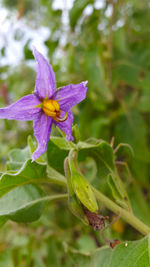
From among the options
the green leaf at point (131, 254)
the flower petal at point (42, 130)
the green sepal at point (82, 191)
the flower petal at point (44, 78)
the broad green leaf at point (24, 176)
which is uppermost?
the flower petal at point (44, 78)

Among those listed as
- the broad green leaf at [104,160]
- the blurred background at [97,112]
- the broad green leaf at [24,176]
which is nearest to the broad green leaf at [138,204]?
the blurred background at [97,112]

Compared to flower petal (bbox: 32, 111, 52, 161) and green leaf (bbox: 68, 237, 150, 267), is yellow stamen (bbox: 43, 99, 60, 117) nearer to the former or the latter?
flower petal (bbox: 32, 111, 52, 161)

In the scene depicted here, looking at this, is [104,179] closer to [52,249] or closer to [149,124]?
[52,249]

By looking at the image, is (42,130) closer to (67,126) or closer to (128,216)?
(67,126)

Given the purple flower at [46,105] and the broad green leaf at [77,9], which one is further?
the broad green leaf at [77,9]

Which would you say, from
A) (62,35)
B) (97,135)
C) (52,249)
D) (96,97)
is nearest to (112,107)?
(96,97)

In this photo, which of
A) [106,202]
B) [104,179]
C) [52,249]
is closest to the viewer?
[106,202]

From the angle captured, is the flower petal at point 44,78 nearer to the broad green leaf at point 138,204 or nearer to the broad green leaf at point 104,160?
the broad green leaf at point 104,160
